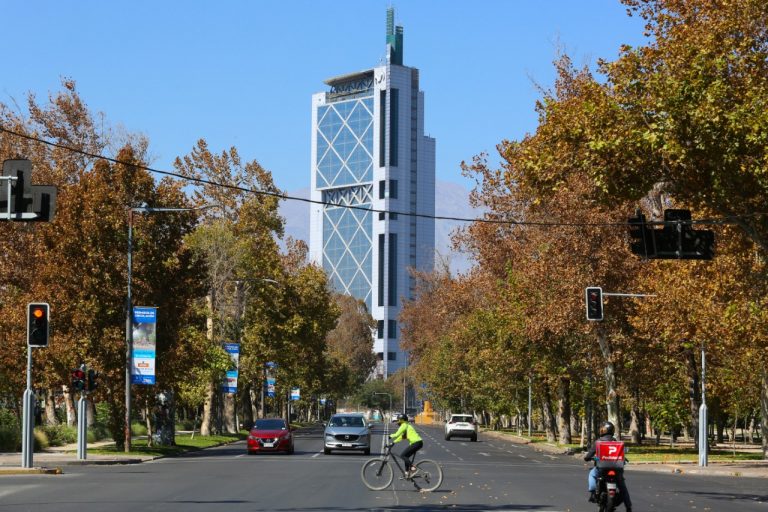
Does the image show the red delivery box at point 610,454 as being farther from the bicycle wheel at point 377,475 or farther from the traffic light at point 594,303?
the traffic light at point 594,303

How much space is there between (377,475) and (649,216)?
38.3 metres

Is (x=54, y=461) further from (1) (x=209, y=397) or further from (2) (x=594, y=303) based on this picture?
(1) (x=209, y=397)

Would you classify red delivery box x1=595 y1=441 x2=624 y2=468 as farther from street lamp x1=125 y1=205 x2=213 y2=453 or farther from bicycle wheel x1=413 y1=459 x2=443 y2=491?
street lamp x1=125 y1=205 x2=213 y2=453

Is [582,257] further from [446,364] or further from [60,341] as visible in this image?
[446,364]

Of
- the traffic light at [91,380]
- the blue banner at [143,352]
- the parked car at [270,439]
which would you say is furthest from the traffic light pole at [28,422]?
the parked car at [270,439]

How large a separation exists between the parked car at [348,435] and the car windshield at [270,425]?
6.85 feet

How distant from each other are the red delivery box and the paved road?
3.22 m

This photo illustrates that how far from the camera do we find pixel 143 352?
146 feet

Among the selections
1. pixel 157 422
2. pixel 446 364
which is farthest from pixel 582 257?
pixel 446 364

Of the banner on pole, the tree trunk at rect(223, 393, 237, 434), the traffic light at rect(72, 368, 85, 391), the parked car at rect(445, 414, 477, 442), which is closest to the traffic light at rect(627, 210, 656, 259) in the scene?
the traffic light at rect(72, 368, 85, 391)

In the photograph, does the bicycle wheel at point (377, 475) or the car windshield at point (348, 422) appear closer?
the bicycle wheel at point (377, 475)

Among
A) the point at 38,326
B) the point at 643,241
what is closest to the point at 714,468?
the point at 643,241

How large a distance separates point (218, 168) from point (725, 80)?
158 ft

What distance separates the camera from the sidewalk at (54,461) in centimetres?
3325
